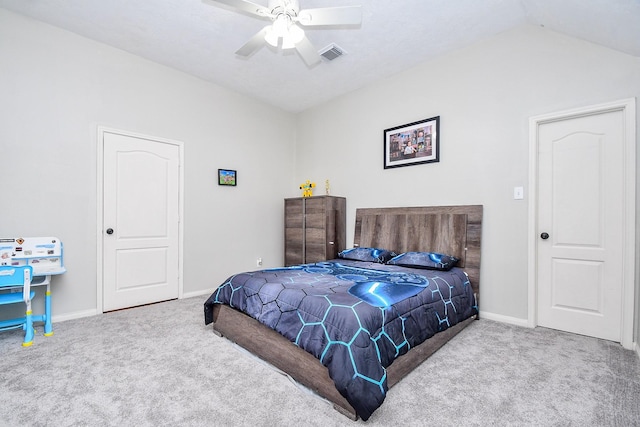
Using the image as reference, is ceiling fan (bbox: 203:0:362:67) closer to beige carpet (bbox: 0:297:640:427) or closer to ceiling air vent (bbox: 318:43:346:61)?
ceiling air vent (bbox: 318:43:346:61)

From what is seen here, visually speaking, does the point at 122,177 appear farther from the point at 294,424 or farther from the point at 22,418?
the point at 294,424

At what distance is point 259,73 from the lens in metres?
3.82

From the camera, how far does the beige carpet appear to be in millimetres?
1564

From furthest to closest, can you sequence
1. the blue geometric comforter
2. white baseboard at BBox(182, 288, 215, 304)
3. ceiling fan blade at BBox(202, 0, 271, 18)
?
white baseboard at BBox(182, 288, 215, 304) → ceiling fan blade at BBox(202, 0, 271, 18) → the blue geometric comforter

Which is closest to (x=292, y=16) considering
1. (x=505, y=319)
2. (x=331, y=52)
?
(x=331, y=52)

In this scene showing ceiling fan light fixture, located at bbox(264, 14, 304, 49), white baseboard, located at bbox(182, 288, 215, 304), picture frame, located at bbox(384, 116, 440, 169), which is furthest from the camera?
white baseboard, located at bbox(182, 288, 215, 304)

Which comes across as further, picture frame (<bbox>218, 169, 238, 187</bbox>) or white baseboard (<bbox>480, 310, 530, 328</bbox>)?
picture frame (<bbox>218, 169, 238, 187</bbox>)

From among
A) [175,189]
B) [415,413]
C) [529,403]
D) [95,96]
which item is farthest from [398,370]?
[95,96]

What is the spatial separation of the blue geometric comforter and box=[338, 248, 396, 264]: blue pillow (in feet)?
1.85

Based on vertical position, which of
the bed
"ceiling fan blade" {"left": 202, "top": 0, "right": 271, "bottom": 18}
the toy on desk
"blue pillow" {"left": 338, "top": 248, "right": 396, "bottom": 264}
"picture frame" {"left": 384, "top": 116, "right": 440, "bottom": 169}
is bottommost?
the bed

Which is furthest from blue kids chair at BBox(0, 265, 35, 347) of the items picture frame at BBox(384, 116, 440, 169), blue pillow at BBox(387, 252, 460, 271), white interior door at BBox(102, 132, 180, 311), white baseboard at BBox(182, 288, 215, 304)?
picture frame at BBox(384, 116, 440, 169)

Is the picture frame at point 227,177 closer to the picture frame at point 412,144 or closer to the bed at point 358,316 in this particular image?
the bed at point 358,316

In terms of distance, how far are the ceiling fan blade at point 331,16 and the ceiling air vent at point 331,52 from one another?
3.32ft

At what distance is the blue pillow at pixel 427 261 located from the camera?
9.73 feet
